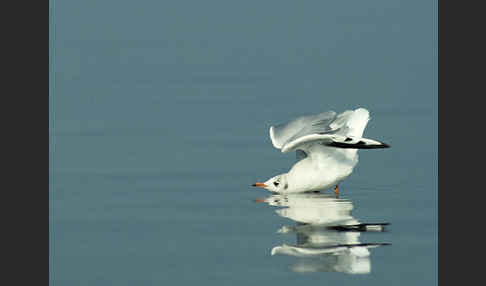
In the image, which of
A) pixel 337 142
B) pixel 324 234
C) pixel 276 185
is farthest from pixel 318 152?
pixel 324 234

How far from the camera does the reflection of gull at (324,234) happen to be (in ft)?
49.0

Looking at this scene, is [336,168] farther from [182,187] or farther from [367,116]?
[182,187]

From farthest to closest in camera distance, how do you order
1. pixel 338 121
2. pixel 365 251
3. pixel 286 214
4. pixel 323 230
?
pixel 338 121 < pixel 286 214 < pixel 323 230 < pixel 365 251

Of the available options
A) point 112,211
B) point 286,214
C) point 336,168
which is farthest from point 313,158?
point 112,211

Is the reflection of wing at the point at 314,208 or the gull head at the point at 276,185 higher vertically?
the gull head at the point at 276,185

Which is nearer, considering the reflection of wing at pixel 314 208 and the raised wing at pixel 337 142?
the reflection of wing at pixel 314 208

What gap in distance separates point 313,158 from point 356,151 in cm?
66

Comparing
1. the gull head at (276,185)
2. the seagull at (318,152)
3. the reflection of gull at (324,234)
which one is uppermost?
the seagull at (318,152)

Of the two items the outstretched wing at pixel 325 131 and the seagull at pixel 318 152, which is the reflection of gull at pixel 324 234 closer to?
the seagull at pixel 318 152

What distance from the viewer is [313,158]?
63.7 ft

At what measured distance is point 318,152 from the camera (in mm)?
19359

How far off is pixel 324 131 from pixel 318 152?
23.8 inches

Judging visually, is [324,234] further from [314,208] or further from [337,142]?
[337,142]

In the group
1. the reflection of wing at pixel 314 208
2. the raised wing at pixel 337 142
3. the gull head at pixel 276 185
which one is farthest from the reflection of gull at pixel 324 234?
the raised wing at pixel 337 142
